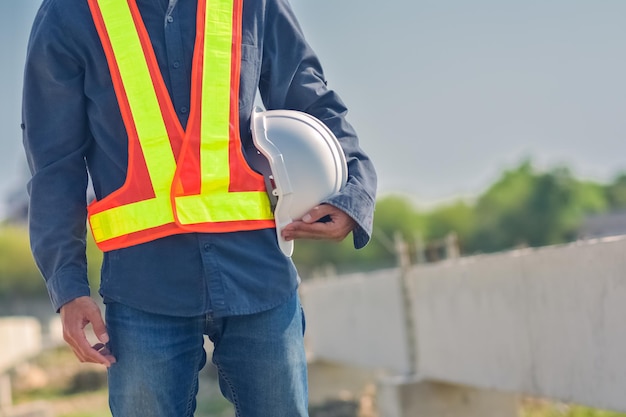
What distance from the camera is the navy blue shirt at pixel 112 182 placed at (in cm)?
300

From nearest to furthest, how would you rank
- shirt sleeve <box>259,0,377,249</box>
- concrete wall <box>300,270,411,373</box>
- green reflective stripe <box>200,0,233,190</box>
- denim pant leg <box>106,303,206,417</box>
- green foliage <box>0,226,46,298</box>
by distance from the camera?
1. denim pant leg <box>106,303,206,417</box>
2. green reflective stripe <box>200,0,233,190</box>
3. shirt sleeve <box>259,0,377,249</box>
4. concrete wall <box>300,270,411,373</box>
5. green foliage <box>0,226,46,298</box>

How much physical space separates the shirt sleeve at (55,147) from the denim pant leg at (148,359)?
0.17 m

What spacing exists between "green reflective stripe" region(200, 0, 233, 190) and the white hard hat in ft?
0.41

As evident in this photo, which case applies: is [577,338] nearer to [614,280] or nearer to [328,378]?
[614,280]

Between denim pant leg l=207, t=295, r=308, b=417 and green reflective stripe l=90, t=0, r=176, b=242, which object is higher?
green reflective stripe l=90, t=0, r=176, b=242

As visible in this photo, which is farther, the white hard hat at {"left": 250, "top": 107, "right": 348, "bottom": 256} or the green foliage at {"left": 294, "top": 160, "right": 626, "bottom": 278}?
the green foliage at {"left": 294, "top": 160, "right": 626, "bottom": 278}

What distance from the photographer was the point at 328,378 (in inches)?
642

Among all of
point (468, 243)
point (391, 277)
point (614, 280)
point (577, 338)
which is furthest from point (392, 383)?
point (468, 243)

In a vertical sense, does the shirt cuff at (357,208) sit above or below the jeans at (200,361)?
above

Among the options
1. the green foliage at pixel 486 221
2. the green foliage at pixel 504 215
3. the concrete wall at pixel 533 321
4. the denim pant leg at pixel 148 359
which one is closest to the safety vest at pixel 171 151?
the denim pant leg at pixel 148 359

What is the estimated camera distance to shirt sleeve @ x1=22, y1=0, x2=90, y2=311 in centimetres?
310

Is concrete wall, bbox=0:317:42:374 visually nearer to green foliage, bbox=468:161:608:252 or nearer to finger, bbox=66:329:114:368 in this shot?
finger, bbox=66:329:114:368

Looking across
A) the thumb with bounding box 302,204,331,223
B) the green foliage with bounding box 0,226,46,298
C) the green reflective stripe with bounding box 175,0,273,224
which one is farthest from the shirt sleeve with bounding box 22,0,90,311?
the green foliage with bounding box 0,226,46,298

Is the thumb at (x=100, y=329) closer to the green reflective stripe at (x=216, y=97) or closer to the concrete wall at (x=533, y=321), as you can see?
the green reflective stripe at (x=216, y=97)
